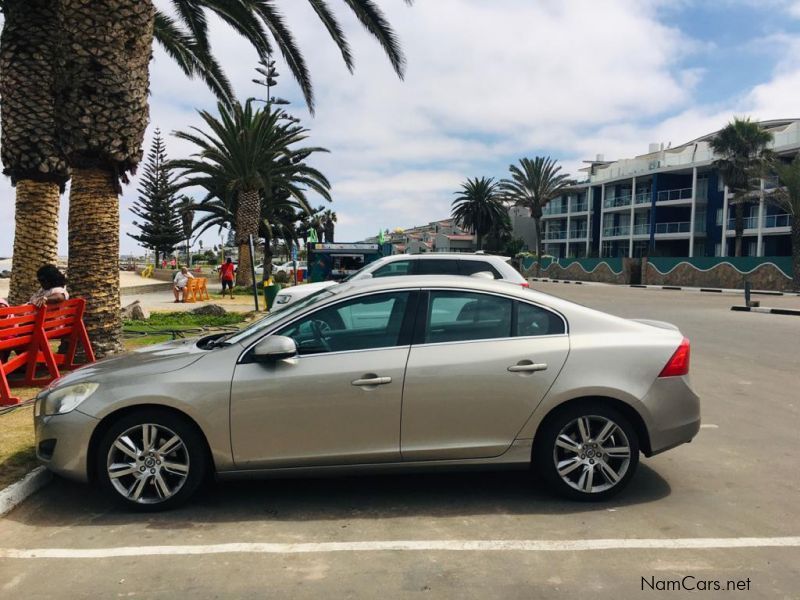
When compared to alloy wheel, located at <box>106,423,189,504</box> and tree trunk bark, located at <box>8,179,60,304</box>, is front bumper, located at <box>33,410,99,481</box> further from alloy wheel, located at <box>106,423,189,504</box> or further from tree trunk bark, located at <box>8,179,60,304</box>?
tree trunk bark, located at <box>8,179,60,304</box>

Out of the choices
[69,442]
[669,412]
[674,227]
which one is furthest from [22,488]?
[674,227]

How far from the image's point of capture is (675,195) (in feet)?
207

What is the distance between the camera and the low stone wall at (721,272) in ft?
134

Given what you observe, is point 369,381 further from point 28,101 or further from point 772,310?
point 772,310

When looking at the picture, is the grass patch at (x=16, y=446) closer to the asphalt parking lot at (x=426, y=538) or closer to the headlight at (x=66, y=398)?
the asphalt parking lot at (x=426, y=538)

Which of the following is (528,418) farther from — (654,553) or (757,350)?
(757,350)

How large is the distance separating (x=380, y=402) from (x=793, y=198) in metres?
44.2

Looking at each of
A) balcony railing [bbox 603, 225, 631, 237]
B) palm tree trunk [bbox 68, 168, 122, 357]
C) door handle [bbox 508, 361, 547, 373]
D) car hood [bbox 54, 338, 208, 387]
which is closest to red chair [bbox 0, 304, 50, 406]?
palm tree trunk [bbox 68, 168, 122, 357]

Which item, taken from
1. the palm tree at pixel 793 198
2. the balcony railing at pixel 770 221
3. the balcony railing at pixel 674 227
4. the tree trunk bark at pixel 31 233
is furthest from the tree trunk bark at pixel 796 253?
the tree trunk bark at pixel 31 233

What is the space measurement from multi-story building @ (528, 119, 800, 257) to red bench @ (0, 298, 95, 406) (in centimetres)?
4556

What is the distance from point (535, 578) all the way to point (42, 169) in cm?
995

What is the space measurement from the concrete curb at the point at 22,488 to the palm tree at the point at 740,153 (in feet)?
161

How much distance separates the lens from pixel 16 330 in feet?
23.3

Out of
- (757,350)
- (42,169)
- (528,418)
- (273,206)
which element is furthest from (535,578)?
(273,206)
